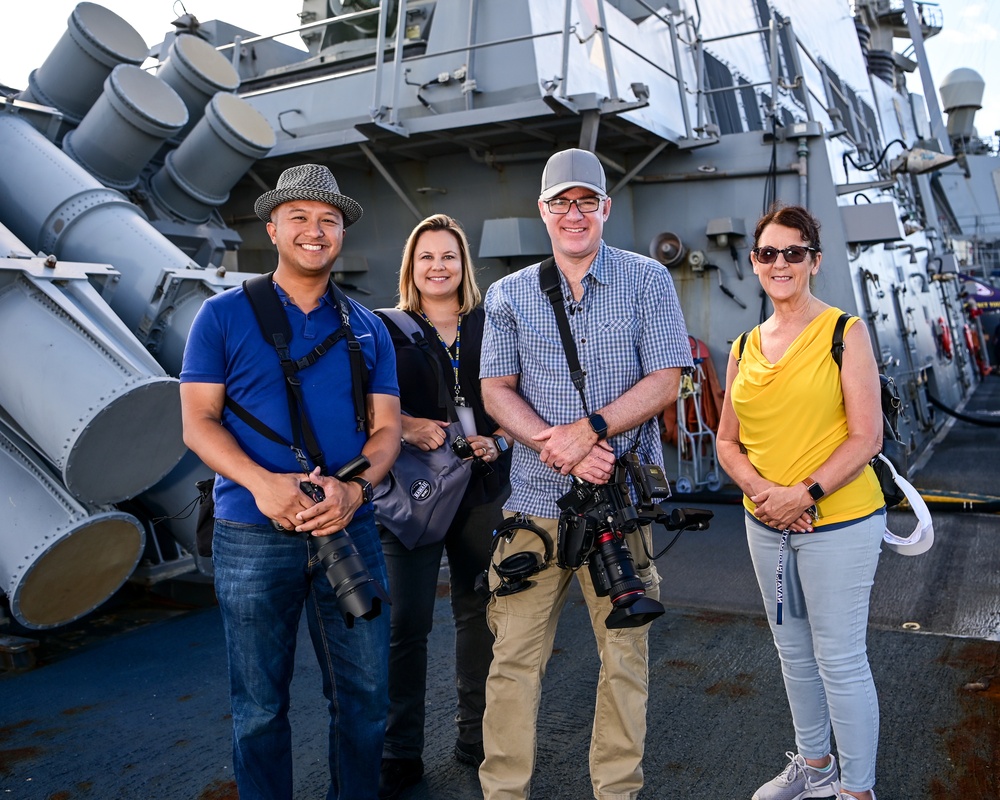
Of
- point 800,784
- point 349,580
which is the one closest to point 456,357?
point 349,580

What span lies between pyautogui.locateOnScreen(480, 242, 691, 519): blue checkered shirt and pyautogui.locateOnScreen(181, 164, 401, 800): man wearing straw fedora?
1.31ft

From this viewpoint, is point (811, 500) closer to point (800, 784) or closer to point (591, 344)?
point (591, 344)

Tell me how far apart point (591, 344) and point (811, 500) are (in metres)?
0.75

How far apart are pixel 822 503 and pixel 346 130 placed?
21.7 feet

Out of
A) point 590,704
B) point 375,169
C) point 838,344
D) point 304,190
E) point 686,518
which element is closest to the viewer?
point 686,518

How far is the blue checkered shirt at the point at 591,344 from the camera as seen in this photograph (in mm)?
2441

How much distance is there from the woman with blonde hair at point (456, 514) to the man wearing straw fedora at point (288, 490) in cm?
41

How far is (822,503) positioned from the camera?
2441 millimetres

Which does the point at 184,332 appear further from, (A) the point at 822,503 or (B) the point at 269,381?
(A) the point at 822,503

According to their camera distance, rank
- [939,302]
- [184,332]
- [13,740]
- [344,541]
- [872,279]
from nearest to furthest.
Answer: [344,541] → [13,740] → [184,332] → [872,279] → [939,302]

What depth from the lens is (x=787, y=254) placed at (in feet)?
8.31

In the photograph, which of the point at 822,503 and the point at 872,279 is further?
the point at 872,279

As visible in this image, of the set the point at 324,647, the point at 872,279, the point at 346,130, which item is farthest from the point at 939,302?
the point at 324,647

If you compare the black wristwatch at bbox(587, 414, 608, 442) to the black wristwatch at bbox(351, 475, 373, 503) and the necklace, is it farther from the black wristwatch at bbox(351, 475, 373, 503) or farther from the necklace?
the necklace
